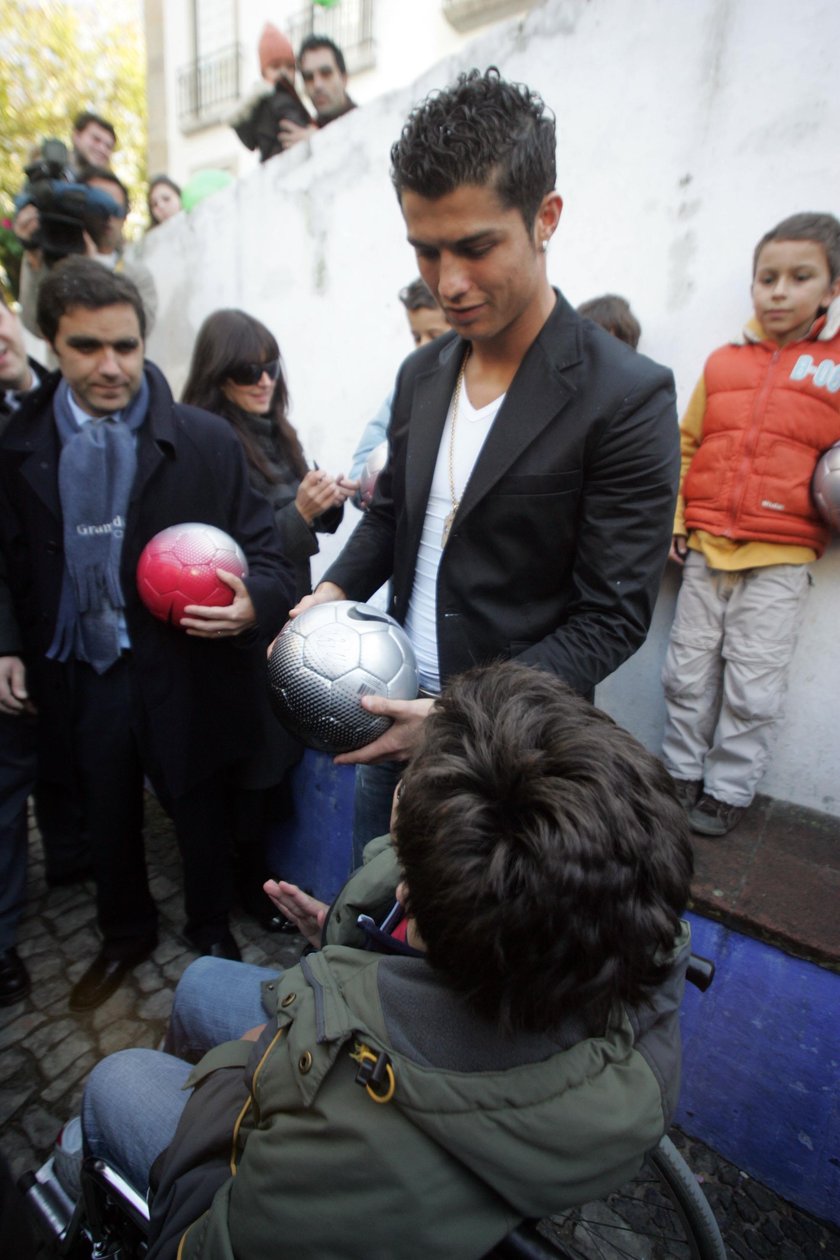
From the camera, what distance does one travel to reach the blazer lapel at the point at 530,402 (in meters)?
1.65

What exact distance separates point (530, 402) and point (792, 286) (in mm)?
1593

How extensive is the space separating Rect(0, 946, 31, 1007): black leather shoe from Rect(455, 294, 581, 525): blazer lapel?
2.58 m

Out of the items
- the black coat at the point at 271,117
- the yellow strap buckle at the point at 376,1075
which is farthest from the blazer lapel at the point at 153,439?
the black coat at the point at 271,117

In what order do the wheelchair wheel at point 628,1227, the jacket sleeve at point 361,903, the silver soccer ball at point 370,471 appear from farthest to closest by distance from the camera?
the silver soccer ball at point 370,471 → the wheelchair wheel at point 628,1227 → the jacket sleeve at point 361,903

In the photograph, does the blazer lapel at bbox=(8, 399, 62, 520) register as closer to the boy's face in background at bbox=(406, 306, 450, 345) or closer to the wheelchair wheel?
the boy's face in background at bbox=(406, 306, 450, 345)

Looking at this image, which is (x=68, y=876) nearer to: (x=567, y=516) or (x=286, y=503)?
(x=286, y=503)

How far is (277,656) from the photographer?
172 centimetres

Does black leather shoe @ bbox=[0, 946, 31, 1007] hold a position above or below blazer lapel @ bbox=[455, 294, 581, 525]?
below

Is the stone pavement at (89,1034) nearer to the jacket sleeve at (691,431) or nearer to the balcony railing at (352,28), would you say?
the jacket sleeve at (691,431)

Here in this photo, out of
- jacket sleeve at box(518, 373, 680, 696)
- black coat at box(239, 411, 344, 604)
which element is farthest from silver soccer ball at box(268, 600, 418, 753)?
black coat at box(239, 411, 344, 604)

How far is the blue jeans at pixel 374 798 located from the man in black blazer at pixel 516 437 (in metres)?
0.43

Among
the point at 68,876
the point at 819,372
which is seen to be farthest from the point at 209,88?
the point at 68,876

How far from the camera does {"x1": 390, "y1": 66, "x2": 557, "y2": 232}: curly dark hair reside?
1.45 metres

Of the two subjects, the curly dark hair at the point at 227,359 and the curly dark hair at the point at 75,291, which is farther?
the curly dark hair at the point at 227,359
